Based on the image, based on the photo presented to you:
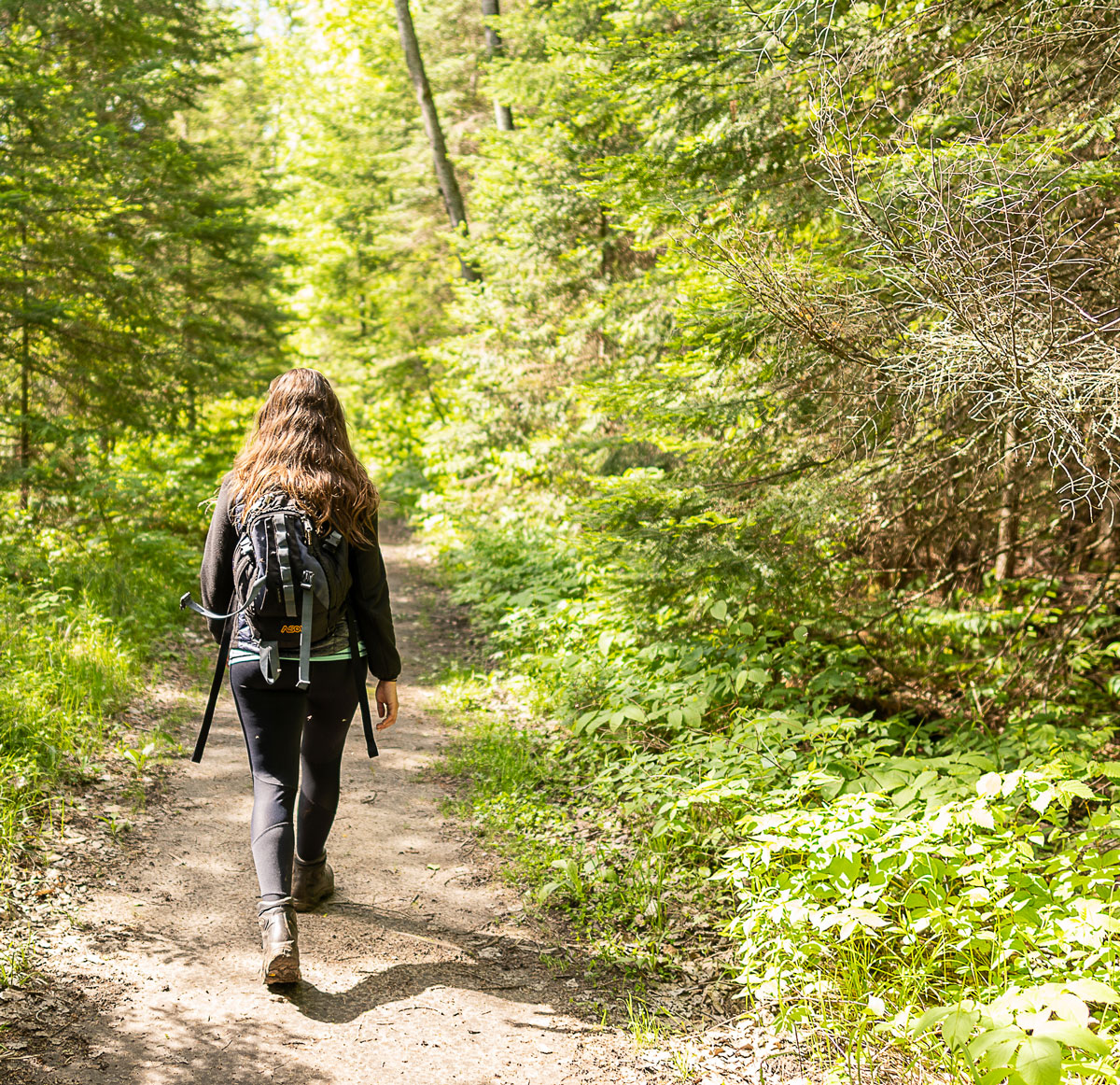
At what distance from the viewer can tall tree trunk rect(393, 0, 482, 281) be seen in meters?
15.1

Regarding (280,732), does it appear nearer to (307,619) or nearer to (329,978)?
(307,619)

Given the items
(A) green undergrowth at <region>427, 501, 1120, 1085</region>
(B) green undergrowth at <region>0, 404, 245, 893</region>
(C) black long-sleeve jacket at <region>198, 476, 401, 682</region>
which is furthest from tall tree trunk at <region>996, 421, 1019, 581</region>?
(B) green undergrowth at <region>0, 404, 245, 893</region>

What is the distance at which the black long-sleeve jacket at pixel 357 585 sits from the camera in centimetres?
362

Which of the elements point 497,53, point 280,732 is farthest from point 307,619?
point 497,53

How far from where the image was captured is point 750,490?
529 centimetres

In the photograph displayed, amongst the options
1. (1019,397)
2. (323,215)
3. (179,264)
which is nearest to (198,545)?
(179,264)

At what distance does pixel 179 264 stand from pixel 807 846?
1042cm

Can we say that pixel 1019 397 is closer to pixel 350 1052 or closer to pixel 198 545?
pixel 350 1052

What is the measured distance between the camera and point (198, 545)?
434 inches

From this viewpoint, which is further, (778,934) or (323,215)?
(323,215)

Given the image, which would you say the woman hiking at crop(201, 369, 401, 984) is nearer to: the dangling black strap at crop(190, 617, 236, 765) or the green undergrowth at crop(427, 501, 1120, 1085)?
the dangling black strap at crop(190, 617, 236, 765)

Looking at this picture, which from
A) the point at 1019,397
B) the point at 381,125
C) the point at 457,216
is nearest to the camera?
the point at 1019,397

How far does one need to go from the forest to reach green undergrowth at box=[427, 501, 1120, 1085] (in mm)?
27

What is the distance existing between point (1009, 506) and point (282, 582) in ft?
14.3
